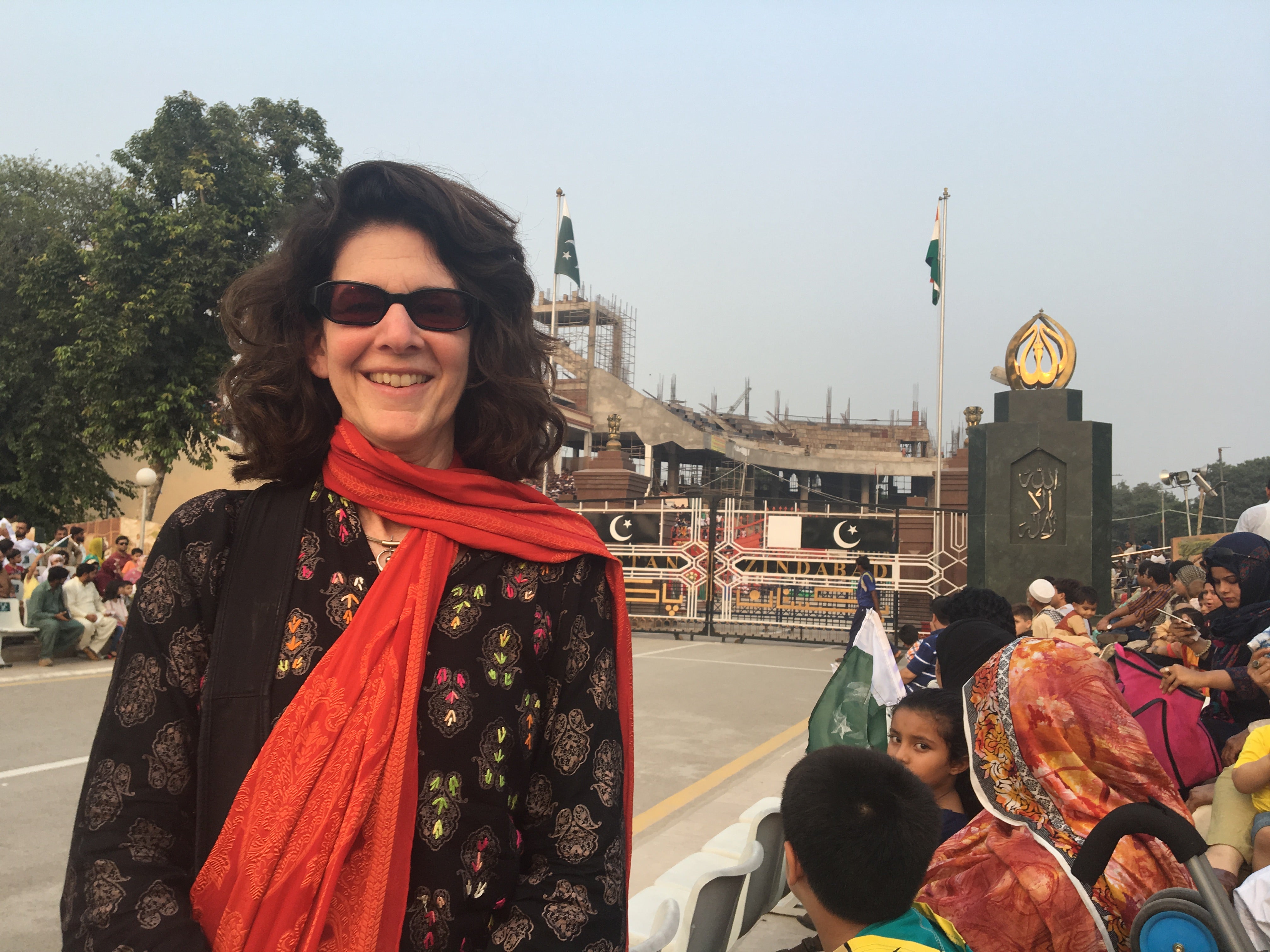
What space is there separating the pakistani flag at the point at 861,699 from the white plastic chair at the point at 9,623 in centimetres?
966

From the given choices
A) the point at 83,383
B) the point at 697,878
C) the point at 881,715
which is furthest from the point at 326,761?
the point at 83,383

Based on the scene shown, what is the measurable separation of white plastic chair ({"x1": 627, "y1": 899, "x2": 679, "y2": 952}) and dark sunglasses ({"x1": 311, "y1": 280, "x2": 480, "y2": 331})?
4.97ft

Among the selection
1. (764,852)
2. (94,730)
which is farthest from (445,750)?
(94,730)

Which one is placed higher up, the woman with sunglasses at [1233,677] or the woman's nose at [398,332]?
the woman's nose at [398,332]

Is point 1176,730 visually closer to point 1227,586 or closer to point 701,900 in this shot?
point 1227,586

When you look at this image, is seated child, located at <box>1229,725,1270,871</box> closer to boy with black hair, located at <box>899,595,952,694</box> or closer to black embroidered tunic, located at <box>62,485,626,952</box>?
boy with black hair, located at <box>899,595,952,694</box>

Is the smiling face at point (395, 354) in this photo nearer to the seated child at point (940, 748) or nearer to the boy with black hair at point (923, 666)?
the seated child at point (940, 748)

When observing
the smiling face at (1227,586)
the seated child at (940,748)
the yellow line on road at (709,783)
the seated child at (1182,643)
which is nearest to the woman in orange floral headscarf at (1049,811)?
the seated child at (940,748)

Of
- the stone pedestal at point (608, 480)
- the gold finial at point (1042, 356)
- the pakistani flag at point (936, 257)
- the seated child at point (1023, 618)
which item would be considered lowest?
the seated child at point (1023, 618)

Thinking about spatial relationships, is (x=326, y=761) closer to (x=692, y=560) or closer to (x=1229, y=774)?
(x=1229, y=774)

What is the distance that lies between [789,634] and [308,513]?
15.3m

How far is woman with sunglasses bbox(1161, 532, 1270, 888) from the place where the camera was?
3148 mm

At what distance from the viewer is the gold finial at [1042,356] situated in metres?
11.8

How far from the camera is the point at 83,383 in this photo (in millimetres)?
17594
